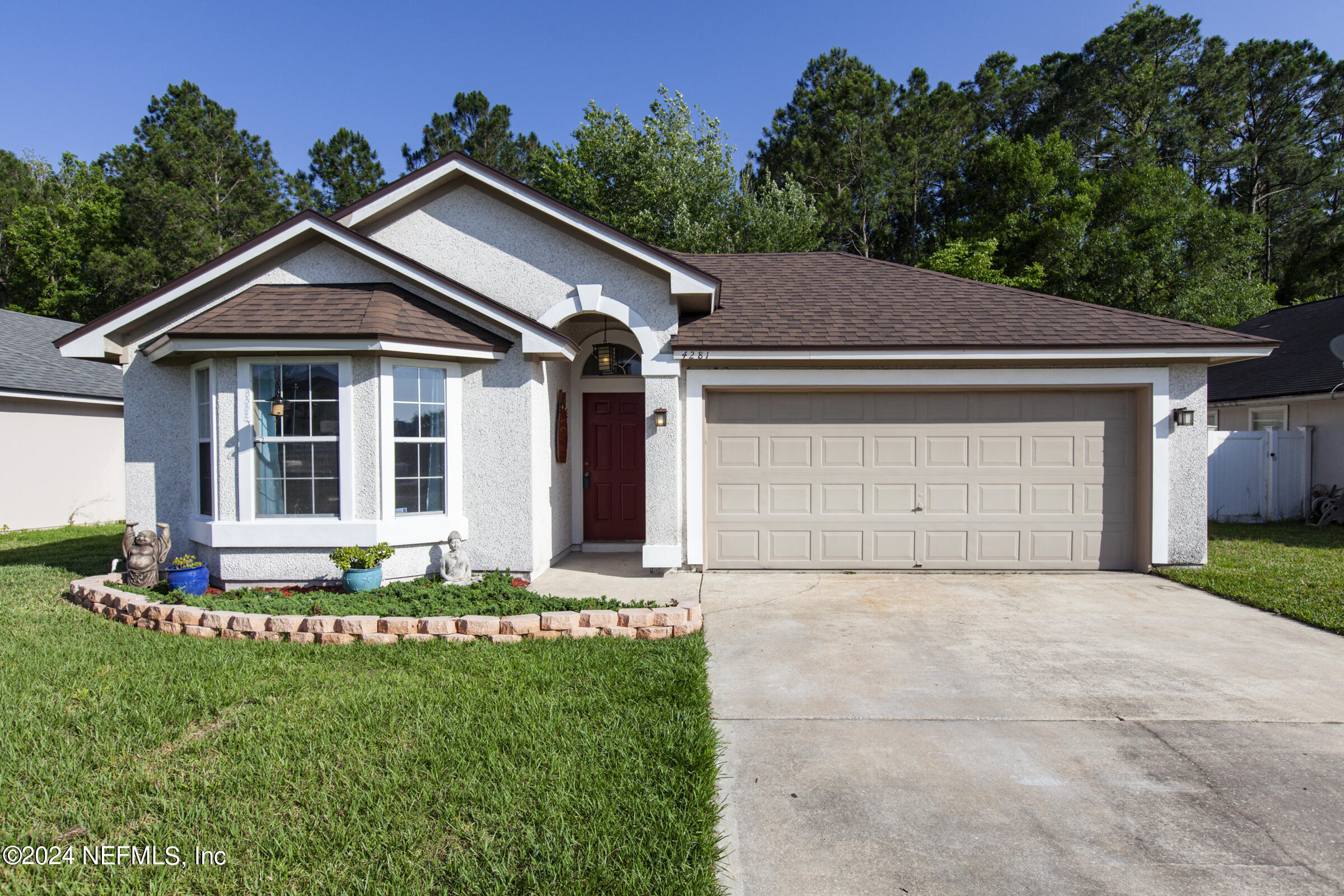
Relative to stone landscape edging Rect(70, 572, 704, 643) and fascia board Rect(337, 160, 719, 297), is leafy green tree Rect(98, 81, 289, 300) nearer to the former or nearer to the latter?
fascia board Rect(337, 160, 719, 297)

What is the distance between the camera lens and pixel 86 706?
4.50 meters

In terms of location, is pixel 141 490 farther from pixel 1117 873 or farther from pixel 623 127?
pixel 623 127

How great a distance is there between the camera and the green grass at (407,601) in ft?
20.6

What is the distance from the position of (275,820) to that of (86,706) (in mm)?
2276

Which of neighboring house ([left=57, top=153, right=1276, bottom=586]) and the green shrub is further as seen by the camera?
neighboring house ([left=57, top=153, right=1276, bottom=586])

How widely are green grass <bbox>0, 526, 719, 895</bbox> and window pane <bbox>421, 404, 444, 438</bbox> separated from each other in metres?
2.72

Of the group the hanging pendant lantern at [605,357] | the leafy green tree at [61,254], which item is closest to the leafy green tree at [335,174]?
the leafy green tree at [61,254]

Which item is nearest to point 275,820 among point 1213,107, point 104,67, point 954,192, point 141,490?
point 141,490

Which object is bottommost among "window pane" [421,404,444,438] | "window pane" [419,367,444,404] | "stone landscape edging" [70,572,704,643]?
"stone landscape edging" [70,572,704,643]

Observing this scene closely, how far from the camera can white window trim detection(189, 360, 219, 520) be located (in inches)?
293

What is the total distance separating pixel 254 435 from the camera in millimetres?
7391

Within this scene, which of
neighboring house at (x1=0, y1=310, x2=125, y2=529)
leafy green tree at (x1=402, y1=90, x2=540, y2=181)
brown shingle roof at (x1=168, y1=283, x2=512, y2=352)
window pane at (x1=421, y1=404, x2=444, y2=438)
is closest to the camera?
brown shingle roof at (x1=168, y1=283, x2=512, y2=352)

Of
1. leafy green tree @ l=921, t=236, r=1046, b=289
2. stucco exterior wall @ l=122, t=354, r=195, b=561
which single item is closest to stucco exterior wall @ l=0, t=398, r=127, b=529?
stucco exterior wall @ l=122, t=354, r=195, b=561

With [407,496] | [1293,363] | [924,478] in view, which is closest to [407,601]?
[407,496]
